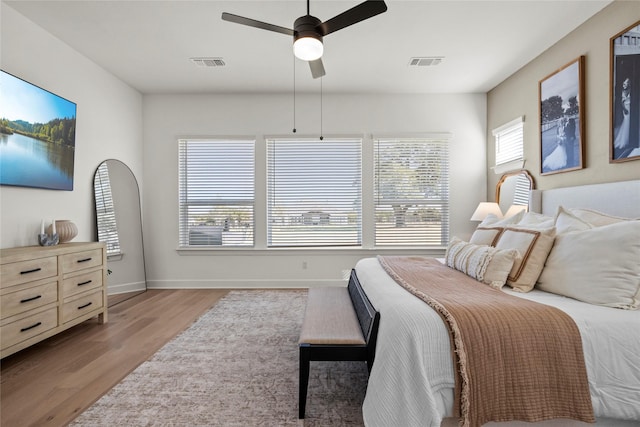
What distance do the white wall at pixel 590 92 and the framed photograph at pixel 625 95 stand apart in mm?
66

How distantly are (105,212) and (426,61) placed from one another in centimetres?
432

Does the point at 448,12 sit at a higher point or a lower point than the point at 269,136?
higher

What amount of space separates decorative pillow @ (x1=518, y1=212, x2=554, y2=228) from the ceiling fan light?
211 cm

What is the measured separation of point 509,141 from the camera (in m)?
4.05

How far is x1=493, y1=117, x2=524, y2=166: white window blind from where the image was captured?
3814 millimetres

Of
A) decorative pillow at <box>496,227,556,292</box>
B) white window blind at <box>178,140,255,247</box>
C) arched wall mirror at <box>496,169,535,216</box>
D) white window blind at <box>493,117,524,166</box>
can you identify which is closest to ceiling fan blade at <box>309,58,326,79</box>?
decorative pillow at <box>496,227,556,292</box>

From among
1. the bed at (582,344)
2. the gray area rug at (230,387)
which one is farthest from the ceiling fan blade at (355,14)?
the gray area rug at (230,387)

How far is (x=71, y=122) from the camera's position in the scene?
10.6 feet

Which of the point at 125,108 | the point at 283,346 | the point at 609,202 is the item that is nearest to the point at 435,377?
the point at 283,346

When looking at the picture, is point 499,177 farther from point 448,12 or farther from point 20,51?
point 20,51

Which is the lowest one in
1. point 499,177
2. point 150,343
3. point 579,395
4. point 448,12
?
point 150,343

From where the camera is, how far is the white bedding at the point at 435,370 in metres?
1.30

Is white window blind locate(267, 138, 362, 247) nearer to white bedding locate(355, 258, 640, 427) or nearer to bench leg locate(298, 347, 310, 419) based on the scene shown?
bench leg locate(298, 347, 310, 419)

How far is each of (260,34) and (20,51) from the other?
2.14m
